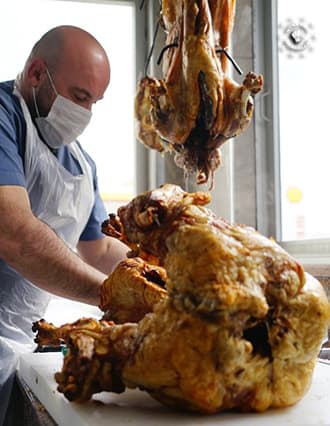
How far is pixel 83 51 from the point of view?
214 centimetres

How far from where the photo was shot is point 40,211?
6.97ft

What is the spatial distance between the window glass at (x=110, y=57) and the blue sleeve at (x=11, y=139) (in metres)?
1.20

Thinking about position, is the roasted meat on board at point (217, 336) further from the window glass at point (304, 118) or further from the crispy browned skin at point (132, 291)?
the window glass at point (304, 118)

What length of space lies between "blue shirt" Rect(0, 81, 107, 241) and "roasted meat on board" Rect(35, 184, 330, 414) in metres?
0.92

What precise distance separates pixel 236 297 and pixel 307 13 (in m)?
1.73

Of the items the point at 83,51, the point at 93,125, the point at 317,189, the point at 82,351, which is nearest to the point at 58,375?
the point at 82,351

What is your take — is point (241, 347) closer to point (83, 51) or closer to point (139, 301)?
point (139, 301)

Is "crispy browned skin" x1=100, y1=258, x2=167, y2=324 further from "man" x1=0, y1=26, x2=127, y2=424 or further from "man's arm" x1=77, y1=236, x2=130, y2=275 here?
"man's arm" x1=77, y1=236, x2=130, y2=275

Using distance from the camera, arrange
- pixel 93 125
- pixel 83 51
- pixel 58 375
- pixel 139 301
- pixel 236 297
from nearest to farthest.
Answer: pixel 236 297 → pixel 58 375 → pixel 139 301 → pixel 83 51 → pixel 93 125

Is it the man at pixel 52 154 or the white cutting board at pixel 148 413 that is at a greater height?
the man at pixel 52 154

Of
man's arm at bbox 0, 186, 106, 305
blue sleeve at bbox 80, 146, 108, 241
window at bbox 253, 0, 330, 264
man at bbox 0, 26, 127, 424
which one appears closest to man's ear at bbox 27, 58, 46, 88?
man at bbox 0, 26, 127, 424

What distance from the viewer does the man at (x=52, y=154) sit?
1975 mm

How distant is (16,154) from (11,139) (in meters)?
0.08

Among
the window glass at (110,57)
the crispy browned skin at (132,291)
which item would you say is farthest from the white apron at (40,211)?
the window glass at (110,57)
